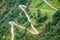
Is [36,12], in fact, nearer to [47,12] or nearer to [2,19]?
[47,12]

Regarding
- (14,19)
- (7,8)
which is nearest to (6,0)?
(7,8)

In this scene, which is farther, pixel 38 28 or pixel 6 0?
pixel 6 0

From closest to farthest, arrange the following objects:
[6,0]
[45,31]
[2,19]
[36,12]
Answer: [45,31] < [36,12] < [2,19] < [6,0]

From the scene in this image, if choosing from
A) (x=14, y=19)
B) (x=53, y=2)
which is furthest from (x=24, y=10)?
(x=53, y=2)

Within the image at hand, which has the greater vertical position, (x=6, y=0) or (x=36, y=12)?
(x=6, y=0)

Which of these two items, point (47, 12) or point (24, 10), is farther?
point (24, 10)

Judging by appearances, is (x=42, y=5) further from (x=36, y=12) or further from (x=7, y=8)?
(x=7, y=8)

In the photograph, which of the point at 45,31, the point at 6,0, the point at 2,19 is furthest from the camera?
the point at 6,0

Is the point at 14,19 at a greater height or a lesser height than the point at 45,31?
greater

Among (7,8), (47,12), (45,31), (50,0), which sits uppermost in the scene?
(7,8)
